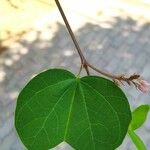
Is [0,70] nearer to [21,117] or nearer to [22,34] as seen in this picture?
[22,34]

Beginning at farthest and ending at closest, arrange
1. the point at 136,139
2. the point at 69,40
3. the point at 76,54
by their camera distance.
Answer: the point at 69,40 < the point at 76,54 < the point at 136,139

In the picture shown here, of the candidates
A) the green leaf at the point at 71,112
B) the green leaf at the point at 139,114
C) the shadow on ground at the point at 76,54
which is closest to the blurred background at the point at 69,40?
the shadow on ground at the point at 76,54

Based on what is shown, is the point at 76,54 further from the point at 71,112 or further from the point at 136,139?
the point at 71,112

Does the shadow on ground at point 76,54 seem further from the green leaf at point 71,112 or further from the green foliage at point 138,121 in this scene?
the green leaf at point 71,112

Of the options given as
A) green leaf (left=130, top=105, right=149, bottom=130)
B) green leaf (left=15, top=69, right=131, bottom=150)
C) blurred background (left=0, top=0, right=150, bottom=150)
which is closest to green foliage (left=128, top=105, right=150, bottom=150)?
green leaf (left=130, top=105, right=149, bottom=130)

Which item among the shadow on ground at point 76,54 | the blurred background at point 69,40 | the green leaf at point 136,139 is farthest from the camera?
the blurred background at point 69,40

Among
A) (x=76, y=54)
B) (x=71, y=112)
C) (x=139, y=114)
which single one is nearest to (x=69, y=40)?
(x=76, y=54)
